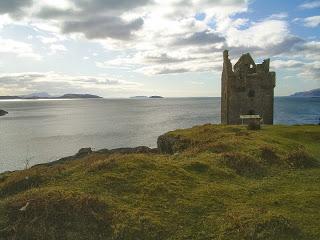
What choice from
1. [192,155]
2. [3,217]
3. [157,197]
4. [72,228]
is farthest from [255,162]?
[3,217]

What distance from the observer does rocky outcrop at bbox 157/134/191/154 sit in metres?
32.9

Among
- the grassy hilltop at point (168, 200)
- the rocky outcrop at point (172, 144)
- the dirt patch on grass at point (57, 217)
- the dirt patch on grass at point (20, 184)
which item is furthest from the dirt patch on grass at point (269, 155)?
the dirt patch on grass at point (20, 184)

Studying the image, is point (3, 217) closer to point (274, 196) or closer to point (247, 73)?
point (274, 196)

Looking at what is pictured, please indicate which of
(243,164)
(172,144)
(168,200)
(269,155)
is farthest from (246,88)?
(168,200)

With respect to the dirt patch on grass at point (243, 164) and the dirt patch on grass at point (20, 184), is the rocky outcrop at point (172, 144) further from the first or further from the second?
the dirt patch on grass at point (20, 184)

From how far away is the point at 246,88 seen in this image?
2175 inches

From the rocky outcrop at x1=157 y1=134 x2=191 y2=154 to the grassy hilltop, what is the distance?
10.2 meters

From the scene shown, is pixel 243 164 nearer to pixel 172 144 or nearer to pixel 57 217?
pixel 57 217

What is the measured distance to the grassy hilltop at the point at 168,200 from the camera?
41.9ft

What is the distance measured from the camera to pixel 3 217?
13.6 m

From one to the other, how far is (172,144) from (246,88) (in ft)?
77.1

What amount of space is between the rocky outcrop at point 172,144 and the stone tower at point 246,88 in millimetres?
19116

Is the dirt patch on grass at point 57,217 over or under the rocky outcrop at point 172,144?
over

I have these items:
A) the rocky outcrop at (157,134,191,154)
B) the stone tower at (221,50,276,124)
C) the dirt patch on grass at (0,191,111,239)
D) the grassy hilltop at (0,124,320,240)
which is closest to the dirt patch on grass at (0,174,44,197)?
the grassy hilltop at (0,124,320,240)
